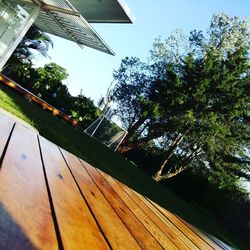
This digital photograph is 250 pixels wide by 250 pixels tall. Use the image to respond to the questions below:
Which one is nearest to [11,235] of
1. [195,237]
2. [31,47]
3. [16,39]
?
[195,237]

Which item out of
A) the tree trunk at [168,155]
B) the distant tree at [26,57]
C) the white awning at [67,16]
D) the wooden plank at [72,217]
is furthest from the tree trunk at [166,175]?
the wooden plank at [72,217]

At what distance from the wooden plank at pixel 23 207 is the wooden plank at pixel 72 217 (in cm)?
5

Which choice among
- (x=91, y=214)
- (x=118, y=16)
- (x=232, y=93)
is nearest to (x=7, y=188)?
(x=91, y=214)

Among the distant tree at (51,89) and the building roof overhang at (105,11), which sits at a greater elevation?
the building roof overhang at (105,11)

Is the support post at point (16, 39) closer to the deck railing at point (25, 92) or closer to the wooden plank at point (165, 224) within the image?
the deck railing at point (25, 92)

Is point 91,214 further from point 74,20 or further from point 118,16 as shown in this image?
point 118,16

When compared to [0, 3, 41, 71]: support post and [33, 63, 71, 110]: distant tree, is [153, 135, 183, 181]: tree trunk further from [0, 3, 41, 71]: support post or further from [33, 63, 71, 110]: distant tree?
[0, 3, 41, 71]: support post

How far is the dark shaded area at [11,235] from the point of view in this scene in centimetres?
72

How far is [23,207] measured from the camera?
988 mm

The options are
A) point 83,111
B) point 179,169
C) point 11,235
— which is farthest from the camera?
point 179,169

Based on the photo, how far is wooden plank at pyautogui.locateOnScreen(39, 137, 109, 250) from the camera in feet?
3.35

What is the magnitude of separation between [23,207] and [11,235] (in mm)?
224

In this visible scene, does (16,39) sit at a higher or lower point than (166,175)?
higher

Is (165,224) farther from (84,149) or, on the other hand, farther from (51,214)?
(84,149)
